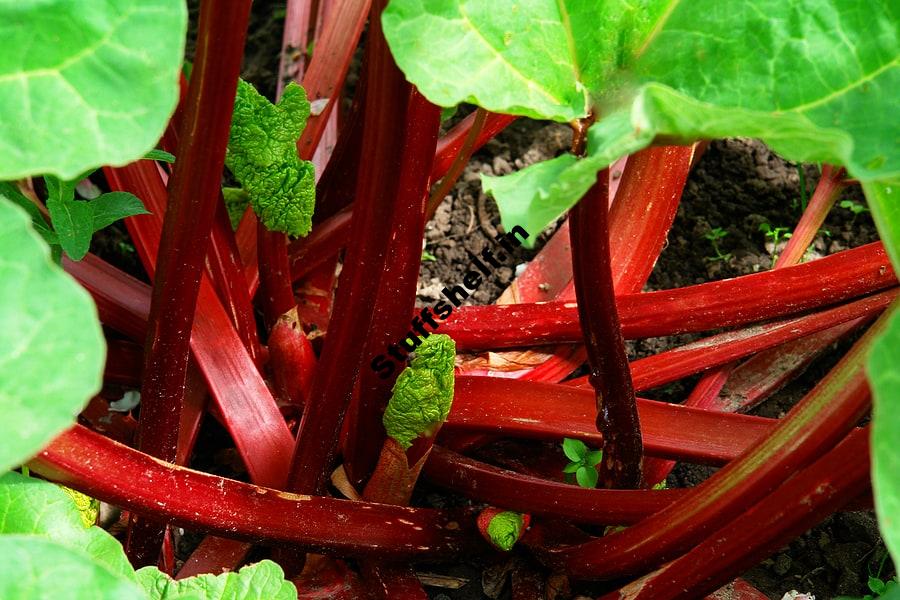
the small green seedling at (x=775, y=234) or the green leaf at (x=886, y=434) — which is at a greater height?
the green leaf at (x=886, y=434)

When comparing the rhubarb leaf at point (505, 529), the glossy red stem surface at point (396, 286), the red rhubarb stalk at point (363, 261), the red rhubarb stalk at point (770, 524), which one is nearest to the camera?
the red rhubarb stalk at point (770, 524)

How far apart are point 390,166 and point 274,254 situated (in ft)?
1.41

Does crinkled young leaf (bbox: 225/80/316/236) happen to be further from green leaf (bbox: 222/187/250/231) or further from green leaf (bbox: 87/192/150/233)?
green leaf (bbox: 222/187/250/231)

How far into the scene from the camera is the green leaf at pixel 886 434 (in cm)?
51

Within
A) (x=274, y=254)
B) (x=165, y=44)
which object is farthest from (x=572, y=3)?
(x=274, y=254)

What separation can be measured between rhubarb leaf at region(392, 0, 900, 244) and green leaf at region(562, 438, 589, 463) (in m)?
0.58

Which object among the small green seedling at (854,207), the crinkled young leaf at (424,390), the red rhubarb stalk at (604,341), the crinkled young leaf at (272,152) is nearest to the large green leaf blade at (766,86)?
the red rhubarb stalk at (604,341)

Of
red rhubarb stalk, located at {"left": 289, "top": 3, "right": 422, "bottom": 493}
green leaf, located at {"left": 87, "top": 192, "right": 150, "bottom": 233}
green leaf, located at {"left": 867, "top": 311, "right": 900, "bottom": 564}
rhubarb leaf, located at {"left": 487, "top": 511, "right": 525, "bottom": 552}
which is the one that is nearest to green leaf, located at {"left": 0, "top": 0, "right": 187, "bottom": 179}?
red rhubarb stalk, located at {"left": 289, "top": 3, "right": 422, "bottom": 493}

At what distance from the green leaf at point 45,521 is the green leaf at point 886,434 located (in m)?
0.63

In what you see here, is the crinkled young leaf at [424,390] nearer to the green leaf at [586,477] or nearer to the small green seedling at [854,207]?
the green leaf at [586,477]

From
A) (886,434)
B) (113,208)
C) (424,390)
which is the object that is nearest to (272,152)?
(113,208)

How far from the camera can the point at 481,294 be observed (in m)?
1.68

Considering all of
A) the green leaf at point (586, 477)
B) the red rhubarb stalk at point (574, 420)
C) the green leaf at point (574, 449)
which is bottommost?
the green leaf at point (586, 477)

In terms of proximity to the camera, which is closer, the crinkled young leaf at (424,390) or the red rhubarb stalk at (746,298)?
the crinkled young leaf at (424,390)
